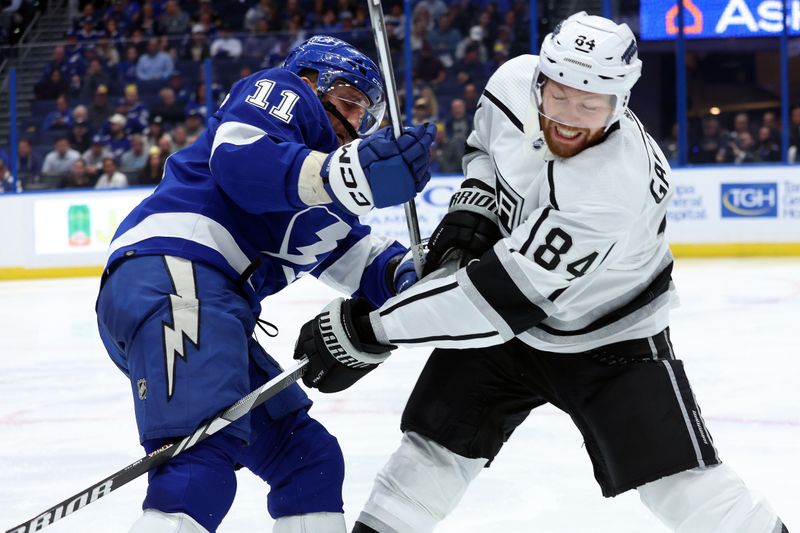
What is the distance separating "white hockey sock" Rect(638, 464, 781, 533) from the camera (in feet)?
5.84

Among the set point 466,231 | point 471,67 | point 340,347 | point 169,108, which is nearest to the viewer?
point 340,347

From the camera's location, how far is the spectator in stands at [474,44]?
8523mm

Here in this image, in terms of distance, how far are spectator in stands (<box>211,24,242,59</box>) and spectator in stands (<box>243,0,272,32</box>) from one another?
1811 millimetres

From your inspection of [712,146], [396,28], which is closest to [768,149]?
[712,146]

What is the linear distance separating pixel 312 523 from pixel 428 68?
6802 mm

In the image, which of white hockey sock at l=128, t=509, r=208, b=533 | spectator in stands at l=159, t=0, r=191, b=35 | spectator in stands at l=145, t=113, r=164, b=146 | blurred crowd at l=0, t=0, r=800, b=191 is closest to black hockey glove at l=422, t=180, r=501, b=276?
white hockey sock at l=128, t=509, r=208, b=533

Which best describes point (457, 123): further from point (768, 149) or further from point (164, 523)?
point (164, 523)

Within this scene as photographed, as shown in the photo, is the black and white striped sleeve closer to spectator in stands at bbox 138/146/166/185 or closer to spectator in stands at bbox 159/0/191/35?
spectator in stands at bbox 138/146/166/185

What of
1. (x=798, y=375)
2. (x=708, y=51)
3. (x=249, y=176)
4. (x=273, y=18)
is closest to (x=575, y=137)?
(x=249, y=176)

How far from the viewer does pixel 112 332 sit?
1877 mm

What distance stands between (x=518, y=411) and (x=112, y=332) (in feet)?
2.56

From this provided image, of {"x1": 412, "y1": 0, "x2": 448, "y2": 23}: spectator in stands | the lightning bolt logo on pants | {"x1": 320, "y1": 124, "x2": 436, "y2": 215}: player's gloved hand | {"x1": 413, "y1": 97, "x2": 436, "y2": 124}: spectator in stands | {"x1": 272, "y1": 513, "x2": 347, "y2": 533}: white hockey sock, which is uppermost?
{"x1": 320, "y1": 124, "x2": 436, "y2": 215}: player's gloved hand

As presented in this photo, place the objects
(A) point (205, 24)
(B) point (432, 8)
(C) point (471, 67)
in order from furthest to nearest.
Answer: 1. (A) point (205, 24)
2. (B) point (432, 8)
3. (C) point (471, 67)

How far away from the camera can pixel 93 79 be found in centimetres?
862
